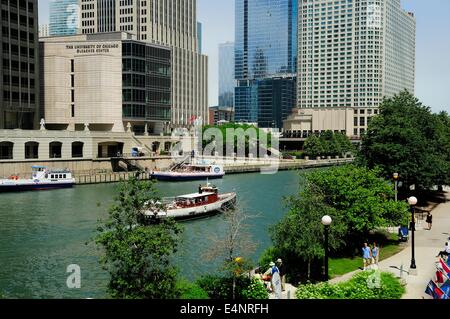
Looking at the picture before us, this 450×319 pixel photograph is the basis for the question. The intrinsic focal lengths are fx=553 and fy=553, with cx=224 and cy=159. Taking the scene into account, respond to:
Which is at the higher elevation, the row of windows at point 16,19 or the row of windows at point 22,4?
the row of windows at point 22,4

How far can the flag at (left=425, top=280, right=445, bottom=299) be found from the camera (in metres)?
24.0

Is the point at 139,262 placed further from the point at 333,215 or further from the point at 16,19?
the point at 16,19

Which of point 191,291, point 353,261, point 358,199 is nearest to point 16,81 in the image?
point 358,199

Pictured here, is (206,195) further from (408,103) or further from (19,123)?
(19,123)

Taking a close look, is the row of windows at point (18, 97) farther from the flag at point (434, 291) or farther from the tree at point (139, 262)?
the flag at point (434, 291)

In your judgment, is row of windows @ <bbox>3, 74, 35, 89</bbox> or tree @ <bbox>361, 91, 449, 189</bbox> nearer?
tree @ <bbox>361, 91, 449, 189</bbox>

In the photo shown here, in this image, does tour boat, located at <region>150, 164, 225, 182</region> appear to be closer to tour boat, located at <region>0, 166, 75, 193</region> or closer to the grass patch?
tour boat, located at <region>0, 166, 75, 193</region>

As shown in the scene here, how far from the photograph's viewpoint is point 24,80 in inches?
4887

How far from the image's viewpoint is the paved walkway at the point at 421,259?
27777 millimetres

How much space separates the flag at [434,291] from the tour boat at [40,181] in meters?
73.8

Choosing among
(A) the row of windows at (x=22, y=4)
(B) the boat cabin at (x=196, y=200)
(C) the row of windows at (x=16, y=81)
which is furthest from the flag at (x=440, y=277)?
(A) the row of windows at (x=22, y=4)

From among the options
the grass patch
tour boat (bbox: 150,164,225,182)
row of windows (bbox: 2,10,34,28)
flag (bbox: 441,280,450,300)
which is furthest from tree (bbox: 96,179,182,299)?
row of windows (bbox: 2,10,34,28)

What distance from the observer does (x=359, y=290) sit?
2402 cm

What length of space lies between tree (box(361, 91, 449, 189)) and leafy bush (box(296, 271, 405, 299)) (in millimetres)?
29561
